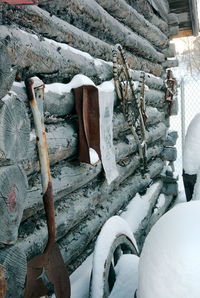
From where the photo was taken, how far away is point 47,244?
5.74 ft

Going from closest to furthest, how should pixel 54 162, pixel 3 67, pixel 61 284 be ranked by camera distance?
1. pixel 3 67
2. pixel 61 284
3. pixel 54 162

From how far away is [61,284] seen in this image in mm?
1832

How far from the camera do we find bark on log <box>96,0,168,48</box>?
3240mm

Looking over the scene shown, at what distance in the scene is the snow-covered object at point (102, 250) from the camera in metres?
1.81

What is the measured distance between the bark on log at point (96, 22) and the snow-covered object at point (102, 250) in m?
1.39

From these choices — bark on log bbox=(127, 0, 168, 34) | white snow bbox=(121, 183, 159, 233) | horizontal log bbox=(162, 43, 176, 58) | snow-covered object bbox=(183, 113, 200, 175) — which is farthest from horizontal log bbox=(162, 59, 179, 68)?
white snow bbox=(121, 183, 159, 233)

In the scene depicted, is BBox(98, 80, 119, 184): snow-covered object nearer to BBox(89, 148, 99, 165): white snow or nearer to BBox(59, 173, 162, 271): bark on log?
BBox(89, 148, 99, 165): white snow

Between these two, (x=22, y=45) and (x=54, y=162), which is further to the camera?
(x=54, y=162)

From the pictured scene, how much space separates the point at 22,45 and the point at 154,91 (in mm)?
3712

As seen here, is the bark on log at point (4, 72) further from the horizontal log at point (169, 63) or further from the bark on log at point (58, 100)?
the horizontal log at point (169, 63)

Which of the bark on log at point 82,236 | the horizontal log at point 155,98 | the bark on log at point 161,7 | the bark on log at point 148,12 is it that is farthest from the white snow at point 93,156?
the bark on log at point 161,7

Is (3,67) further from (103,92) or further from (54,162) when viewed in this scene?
(103,92)

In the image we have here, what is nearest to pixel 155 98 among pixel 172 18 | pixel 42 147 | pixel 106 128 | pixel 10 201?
pixel 172 18

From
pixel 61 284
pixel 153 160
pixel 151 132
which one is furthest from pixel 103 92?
pixel 153 160
